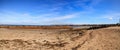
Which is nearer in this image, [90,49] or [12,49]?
[12,49]

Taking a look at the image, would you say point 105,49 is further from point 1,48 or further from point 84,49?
point 1,48

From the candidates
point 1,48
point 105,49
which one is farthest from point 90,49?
point 1,48

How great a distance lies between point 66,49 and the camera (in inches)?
391

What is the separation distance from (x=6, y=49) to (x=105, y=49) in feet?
21.9

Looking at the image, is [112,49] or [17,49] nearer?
[17,49]

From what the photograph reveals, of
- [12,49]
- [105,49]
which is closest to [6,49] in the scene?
[12,49]

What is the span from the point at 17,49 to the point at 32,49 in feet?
3.14

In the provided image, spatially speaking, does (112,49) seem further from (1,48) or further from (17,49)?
(1,48)

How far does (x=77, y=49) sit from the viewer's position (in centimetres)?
998

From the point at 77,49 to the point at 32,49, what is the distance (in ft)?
10.1

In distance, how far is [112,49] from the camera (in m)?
10.0

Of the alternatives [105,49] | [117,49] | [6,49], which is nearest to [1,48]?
[6,49]

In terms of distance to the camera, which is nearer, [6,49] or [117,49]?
[6,49]

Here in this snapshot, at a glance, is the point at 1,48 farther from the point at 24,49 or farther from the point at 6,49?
the point at 24,49
